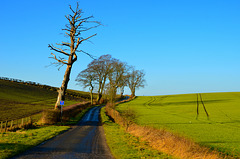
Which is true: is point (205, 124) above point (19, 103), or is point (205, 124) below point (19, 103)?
below

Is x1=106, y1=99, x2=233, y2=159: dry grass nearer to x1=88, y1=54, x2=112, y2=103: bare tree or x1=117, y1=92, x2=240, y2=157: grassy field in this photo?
x1=117, y1=92, x2=240, y2=157: grassy field

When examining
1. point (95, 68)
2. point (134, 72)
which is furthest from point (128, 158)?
point (134, 72)

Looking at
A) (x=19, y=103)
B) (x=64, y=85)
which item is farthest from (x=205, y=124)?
(x=19, y=103)

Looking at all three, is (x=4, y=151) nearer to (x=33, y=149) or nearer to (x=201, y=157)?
(x=33, y=149)

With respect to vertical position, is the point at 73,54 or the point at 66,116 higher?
the point at 73,54

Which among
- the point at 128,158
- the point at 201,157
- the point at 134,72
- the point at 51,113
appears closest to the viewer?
the point at 201,157

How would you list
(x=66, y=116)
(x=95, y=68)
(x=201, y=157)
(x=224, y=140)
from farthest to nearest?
(x=95, y=68) < (x=66, y=116) < (x=224, y=140) < (x=201, y=157)

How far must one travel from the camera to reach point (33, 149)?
39.0ft

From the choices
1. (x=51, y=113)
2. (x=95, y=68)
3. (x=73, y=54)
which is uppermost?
(x=95, y=68)

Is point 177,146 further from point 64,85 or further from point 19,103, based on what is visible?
point 19,103

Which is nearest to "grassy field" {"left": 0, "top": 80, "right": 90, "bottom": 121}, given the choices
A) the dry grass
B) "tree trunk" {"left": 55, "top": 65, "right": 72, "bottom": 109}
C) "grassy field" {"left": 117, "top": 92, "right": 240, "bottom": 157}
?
"tree trunk" {"left": 55, "top": 65, "right": 72, "bottom": 109}

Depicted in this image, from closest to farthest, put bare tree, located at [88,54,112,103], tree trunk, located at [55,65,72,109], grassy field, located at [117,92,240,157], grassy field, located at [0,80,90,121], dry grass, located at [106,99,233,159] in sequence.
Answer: dry grass, located at [106,99,233,159] < grassy field, located at [117,92,240,157] < tree trunk, located at [55,65,72,109] < grassy field, located at [0,80,90,121] < bare tree, located at [88,54,112,103]

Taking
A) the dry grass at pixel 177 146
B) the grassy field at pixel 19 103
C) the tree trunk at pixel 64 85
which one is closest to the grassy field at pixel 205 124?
the dry grass at pixel 177 146

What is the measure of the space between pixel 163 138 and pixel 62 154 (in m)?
5.83
